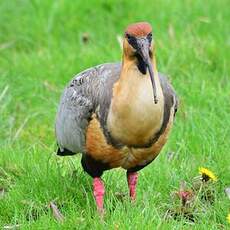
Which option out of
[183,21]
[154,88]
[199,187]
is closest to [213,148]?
[199,187]

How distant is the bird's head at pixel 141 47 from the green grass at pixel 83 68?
796mm

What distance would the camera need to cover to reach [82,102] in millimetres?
5301

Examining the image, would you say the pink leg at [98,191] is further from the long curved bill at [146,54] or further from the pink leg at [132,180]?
the long curved bill at [146,54]

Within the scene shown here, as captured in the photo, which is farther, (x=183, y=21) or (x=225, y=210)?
(x=183, y=21)

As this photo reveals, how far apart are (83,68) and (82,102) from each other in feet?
8.33

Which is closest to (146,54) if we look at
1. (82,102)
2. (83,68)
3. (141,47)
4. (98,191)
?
(141,47)

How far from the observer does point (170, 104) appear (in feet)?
16.9

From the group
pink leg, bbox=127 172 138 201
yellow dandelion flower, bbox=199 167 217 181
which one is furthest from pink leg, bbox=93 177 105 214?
yellow dandelion flower, bbox=199 167 217 181

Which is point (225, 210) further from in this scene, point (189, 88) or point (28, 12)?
point (28, 12)

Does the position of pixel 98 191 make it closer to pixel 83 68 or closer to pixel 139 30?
pixel 139 30

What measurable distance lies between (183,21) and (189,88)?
60.2 inches

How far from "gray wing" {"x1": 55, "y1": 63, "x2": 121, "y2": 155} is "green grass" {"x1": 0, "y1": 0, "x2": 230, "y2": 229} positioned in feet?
0.95

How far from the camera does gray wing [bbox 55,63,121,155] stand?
5.15 meters

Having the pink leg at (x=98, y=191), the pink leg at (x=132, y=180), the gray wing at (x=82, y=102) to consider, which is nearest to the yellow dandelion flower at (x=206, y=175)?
the pink leg at (x=132, y=180)
